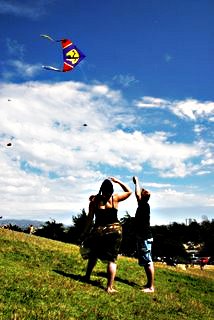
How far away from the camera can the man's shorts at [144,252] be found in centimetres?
1095

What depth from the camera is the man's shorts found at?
11.0 meters

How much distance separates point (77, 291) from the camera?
877cm

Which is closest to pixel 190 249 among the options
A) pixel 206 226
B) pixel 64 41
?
pixel 206 226

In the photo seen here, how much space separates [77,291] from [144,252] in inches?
110

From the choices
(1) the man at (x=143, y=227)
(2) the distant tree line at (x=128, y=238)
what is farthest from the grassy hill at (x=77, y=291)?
(2) the distant tree line at (x=128, y=238)

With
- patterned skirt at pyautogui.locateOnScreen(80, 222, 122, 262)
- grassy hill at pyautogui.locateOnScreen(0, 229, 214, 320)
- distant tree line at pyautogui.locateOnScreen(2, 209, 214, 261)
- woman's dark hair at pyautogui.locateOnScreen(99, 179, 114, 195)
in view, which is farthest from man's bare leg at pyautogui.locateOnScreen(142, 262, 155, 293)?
distant tree line at pyautogui.locateOnScreen(2, 209, 214, 261)

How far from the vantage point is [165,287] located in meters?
13.1

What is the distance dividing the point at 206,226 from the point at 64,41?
476ft

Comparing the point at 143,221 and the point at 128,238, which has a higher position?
the point at 128,238

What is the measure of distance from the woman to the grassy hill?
886mm

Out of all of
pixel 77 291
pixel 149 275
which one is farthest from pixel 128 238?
pixel 77 291

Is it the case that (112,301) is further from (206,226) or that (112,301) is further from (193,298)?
(206,226)

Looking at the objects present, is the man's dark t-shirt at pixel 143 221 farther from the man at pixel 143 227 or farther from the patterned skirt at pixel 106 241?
the patterned skirt at pixel 106 241

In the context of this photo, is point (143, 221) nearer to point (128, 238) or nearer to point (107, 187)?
point (107, 187)
